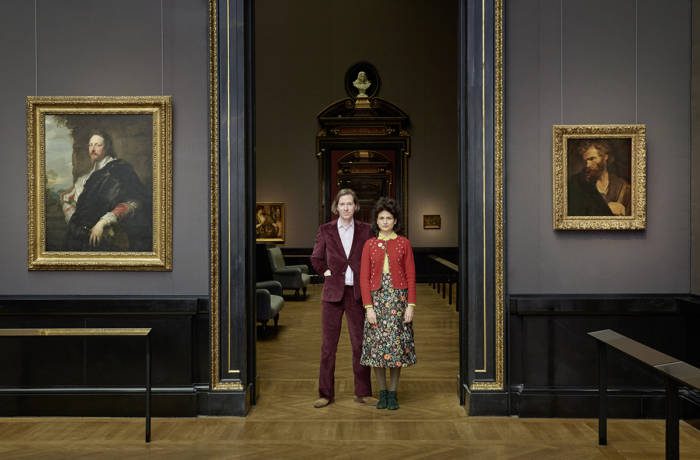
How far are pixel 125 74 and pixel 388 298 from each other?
3.17 m

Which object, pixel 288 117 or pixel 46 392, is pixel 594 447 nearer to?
pixel 46 392

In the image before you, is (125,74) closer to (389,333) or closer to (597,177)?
(389,333)

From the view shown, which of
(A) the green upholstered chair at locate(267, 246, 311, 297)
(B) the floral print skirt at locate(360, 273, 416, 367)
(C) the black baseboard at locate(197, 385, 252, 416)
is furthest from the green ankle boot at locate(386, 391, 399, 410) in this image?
(A) the green upholstered chair at locate(267, 246, 311, 297)

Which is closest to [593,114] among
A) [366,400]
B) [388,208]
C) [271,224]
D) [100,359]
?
[388,208]

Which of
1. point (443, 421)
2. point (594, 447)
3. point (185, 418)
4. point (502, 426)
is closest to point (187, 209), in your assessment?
point (185, 418)

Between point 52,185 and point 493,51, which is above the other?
point 493,51

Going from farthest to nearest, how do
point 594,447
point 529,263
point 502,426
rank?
point 529,263 → point 502,426 → point 594,447

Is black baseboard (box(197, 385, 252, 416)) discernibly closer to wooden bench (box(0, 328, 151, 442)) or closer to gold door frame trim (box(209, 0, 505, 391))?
gold door frame trim (box(209, 0, 505, 391))

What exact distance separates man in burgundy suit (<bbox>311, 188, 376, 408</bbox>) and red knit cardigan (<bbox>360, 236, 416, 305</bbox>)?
0.88ft

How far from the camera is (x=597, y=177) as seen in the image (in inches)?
240

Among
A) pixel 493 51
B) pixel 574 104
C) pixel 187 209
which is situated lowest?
pixel 187 209

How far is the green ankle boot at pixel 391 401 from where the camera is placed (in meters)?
6.29

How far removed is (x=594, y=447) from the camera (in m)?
5.21

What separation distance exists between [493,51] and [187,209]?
313cm
